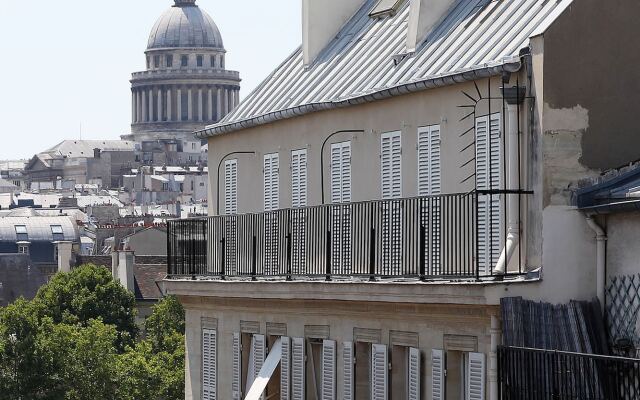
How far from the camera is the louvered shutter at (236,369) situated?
38.9 meters

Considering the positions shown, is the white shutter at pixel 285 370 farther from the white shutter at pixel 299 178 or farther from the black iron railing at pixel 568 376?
the black iron railing at pixel 568 376

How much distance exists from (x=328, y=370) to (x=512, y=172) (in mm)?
7092

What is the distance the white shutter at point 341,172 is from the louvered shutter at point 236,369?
13.0 ft

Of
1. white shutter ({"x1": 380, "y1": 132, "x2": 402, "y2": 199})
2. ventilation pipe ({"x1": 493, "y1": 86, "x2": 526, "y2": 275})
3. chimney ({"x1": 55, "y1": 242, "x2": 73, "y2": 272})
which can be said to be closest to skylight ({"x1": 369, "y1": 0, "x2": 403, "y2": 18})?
white shutter ({"x1": 380, "y1": 132, "x2": 402, "y2": 199})

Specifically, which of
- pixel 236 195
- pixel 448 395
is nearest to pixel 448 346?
pixel 448 395

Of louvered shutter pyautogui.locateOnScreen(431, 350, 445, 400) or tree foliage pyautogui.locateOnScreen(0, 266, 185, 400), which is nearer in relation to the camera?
louvered shutter pyautogui.locateOnScreen(431, 350, 445, 400)

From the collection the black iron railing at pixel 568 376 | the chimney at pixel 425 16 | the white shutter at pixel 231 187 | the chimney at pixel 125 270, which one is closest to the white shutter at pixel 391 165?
the chimney at pixel 425 16

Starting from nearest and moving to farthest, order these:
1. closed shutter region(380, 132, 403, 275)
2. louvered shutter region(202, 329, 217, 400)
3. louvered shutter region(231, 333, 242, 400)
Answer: closed shutter region(380, 132, 403, 275)
louvered shutter region(231, 333, 242, 400)
louvered shutter region(202, 329, 217, 400)

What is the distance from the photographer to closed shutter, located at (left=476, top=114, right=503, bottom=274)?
28703mm

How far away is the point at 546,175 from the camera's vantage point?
27391 mm

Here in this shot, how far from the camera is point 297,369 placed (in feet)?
117

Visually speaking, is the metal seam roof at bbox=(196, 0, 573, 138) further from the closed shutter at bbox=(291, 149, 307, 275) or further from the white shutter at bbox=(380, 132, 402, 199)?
the closed shutter at bbox=(291, 149, 307, 275)

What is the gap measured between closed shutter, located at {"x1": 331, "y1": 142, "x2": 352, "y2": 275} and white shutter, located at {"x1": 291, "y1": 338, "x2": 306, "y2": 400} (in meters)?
2.07

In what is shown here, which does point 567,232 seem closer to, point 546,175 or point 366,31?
point 546,175
